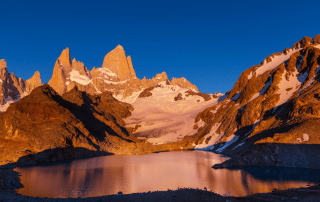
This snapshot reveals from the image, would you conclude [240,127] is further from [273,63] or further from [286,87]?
[273,63]

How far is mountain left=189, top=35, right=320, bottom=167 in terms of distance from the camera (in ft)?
149

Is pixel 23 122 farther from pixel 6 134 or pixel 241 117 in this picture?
pixel 241 117

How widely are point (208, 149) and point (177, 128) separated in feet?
204

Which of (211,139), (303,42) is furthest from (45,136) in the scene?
(303,42)

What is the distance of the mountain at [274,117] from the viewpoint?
45.3 meters

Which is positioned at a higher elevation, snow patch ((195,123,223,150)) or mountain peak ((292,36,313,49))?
mountain peak ((292,36,313,49))

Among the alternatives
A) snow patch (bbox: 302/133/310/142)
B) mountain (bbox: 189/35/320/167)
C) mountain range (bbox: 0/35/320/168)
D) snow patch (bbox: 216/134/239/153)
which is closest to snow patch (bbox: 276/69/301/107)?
mountain (bbox: 189/35/320/167)

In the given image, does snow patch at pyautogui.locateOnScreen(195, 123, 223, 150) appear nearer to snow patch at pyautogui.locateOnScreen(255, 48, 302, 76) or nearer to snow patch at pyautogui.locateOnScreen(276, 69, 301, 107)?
snow patch at pyautogui.locateOnScreen(276, 69, 301, 107)

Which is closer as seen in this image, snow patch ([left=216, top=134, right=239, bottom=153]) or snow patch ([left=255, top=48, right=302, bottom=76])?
snow patch ([left=216, top=134, right=239, bottom=153])

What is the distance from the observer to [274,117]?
66.9 metres

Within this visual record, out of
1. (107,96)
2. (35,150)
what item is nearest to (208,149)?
(35,150)

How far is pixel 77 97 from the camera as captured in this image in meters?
126

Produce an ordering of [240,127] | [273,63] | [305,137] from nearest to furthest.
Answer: [305,137] → [240,127] → [273,63]

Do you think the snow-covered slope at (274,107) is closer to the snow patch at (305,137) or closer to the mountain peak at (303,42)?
the mountain peak at (303,42)
